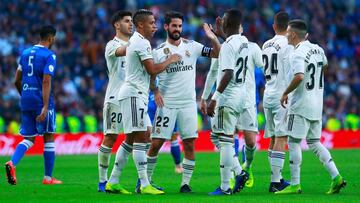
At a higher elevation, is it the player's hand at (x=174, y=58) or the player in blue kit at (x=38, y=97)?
the player's hand at (x=174, y=58)

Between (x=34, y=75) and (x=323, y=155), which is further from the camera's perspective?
(x=34, y=75)

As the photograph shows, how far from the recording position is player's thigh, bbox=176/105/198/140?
15.2 meters

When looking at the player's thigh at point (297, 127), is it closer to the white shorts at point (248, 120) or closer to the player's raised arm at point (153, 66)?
the white shorts at point (248, 120)

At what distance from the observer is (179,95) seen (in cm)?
1532

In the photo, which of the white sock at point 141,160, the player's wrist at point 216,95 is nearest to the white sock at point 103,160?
the white sock at point 141,160

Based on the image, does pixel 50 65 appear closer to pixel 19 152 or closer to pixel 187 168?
pixel 19 152

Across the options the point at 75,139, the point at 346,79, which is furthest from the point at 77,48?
the point at 346,79

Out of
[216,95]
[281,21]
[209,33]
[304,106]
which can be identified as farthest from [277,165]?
[281,21]

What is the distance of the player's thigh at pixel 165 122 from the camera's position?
15273mm

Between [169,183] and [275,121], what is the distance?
217 cm

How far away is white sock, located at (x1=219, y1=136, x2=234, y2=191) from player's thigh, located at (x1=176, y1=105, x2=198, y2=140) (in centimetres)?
69

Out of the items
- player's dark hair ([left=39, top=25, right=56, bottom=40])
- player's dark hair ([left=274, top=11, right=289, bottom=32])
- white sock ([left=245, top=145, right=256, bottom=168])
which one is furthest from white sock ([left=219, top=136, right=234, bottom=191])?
player's dark hair ([left=39, top=25, right=56, bottom=40])

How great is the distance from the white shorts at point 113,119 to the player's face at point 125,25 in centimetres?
119

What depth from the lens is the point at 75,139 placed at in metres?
30.2
